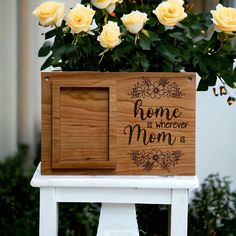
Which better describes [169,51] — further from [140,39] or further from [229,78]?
[229,78]

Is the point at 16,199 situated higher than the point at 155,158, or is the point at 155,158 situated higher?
the point at 155,158

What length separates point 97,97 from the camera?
1523mm

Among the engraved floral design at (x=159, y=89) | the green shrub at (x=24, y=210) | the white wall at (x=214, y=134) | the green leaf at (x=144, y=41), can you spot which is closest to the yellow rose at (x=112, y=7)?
the green leaf at (x=144, y=41)

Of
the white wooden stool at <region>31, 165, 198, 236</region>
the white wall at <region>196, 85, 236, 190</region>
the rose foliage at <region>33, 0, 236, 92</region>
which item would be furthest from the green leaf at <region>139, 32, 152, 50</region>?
the white wall at <region>196, 85, 236, 190</region>

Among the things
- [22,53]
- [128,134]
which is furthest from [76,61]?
[22,53]

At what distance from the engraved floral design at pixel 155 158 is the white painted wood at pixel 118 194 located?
0.07 meters

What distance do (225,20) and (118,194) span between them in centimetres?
54

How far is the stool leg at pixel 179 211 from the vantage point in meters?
1.55

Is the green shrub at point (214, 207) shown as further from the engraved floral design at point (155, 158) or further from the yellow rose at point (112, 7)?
the yellow rose at point (112, 7)

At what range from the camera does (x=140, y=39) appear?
1.52m

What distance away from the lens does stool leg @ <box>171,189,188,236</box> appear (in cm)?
155

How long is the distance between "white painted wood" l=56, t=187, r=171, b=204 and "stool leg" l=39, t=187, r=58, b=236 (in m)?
0.02

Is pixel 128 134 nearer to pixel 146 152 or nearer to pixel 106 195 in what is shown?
pixel 146 152

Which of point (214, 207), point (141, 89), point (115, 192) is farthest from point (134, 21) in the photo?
point (214, 207)
